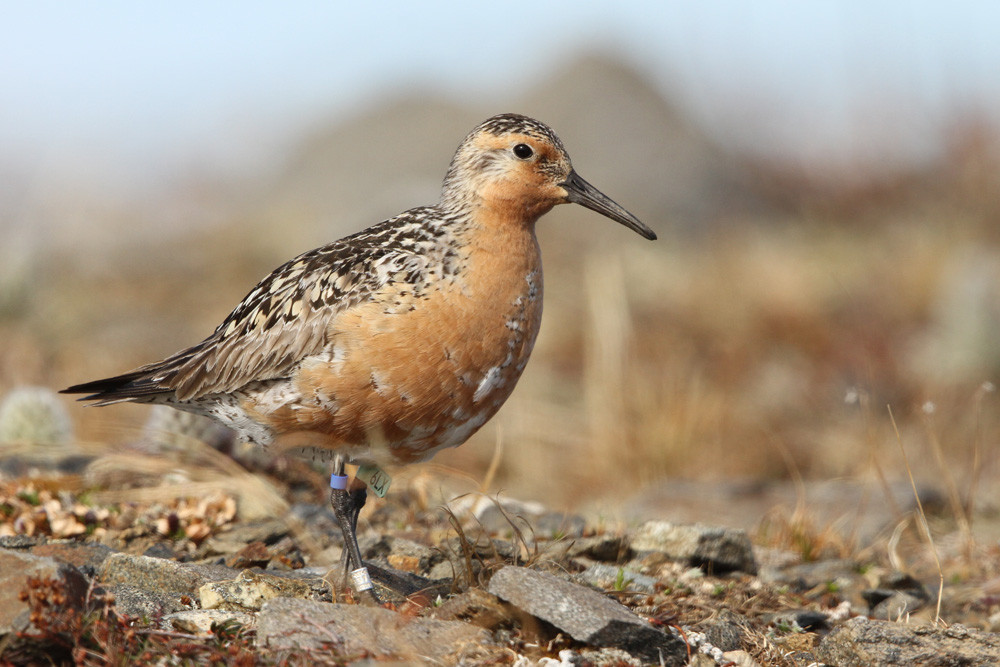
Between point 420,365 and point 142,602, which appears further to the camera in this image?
point 420,365

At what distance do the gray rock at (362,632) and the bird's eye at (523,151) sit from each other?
8.19 feet

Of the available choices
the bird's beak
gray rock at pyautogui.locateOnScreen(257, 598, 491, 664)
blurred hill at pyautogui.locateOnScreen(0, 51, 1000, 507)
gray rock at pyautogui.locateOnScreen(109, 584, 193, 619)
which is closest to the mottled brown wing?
the bird's beak

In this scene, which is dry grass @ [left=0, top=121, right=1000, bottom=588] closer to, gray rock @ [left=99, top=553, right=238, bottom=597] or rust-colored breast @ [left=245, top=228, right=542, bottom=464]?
rust-colored breast @ [left=245, top=228, right=542, bottom=464]

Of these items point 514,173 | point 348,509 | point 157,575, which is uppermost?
point 514,173

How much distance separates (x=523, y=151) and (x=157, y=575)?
2809 millimetres

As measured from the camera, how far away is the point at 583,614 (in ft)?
15.0

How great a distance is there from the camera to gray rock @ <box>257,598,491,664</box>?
170 inches

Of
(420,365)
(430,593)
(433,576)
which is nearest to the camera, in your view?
(420,365)

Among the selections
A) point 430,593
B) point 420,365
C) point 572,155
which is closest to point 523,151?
point 420,365

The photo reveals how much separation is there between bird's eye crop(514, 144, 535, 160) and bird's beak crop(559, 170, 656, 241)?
0.23m

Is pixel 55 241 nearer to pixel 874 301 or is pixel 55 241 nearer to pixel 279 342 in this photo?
pixel 874 301

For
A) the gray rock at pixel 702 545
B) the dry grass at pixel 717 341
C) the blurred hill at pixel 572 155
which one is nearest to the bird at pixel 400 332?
the gray rock at pixel 702 545

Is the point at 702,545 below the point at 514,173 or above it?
below

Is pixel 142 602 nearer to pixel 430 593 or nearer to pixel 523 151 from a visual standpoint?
pixel 430 593
